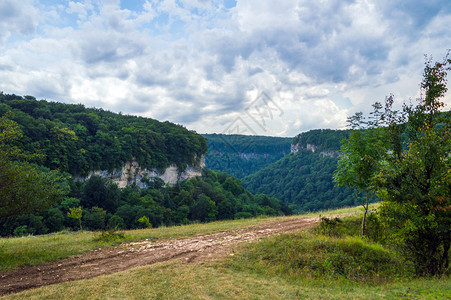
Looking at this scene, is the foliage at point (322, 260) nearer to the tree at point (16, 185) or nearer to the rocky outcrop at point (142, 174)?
the tree at point (16, 185)

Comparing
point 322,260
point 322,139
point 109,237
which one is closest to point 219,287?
point 322,260

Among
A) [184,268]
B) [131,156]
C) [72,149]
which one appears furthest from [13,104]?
[184,268]

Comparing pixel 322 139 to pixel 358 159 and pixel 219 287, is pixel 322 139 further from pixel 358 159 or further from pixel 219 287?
pixel 219 287

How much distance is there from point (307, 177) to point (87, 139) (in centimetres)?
9062

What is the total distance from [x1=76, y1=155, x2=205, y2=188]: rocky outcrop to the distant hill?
4029 cm

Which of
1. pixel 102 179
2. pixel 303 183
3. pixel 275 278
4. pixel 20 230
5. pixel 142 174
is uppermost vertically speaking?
pixel 142 174

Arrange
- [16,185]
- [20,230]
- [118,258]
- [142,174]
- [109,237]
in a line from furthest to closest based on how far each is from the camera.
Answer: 1. [142,174]
2. [20,230]
3. [109,237]
4. [16,185]
5. [118,258]

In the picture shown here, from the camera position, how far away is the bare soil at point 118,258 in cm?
766

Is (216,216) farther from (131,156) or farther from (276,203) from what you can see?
(131,156)

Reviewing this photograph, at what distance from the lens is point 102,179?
53.7 meters

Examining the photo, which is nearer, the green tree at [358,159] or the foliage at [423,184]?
the foliage at [423,184]

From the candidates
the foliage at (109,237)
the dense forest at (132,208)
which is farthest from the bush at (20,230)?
the foliage at (109,237)

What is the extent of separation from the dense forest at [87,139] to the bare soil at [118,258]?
3852 cm

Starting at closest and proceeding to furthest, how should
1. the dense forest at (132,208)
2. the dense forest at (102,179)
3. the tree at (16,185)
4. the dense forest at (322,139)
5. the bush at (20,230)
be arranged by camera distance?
the tree at (16,185) < the bush at (20,230) < the dense forest at (132,208) < the dense forest at (102,179) < the dense forest at (322,139)
